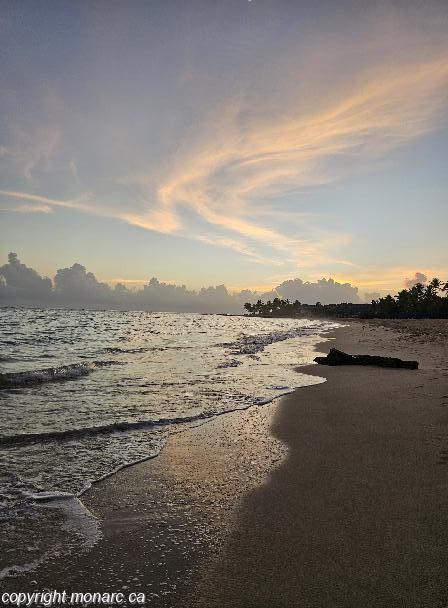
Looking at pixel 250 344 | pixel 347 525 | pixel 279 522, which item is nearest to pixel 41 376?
pixel 279 522

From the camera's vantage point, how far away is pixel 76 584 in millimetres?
3305

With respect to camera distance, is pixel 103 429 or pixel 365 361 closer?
pixel 103 429

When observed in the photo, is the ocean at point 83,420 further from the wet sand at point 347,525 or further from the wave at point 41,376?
the wet sand at point 347,525

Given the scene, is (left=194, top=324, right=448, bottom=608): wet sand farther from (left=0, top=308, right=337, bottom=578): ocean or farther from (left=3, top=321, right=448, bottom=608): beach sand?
(left=0, top=308, right=337, bottom=578): ocean

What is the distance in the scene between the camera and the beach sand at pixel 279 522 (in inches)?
125

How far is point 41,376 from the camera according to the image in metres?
15.7

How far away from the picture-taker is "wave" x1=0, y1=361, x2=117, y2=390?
47.8 ft

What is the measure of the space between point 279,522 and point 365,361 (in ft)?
48.1

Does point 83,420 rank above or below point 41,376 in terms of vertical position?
above

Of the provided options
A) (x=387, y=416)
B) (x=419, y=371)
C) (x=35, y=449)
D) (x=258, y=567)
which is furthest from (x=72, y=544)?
(x=419, y=371)

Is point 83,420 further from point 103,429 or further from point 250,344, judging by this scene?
point 250,344

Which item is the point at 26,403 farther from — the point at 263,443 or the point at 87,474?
the point at 263,443

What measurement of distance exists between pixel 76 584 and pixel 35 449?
14.6 feet

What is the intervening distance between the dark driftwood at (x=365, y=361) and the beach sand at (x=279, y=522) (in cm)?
860
